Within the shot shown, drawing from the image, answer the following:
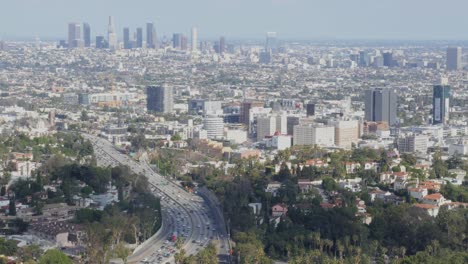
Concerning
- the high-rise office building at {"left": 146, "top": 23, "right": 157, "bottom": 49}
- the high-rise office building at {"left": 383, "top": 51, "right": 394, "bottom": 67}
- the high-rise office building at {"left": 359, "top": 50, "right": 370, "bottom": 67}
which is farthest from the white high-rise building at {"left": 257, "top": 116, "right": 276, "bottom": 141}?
the high-rise office building at {"left": 146, "top": 23, "right": 157, "bottom": 49}

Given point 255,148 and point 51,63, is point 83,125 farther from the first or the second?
point 51,63

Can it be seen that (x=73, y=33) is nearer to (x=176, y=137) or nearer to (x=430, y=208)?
(x=176, y=137)

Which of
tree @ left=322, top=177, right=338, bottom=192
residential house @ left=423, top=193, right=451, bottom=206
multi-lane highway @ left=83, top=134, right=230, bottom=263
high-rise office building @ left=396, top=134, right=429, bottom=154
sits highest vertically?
high-rise office building @ left=396, top=134, right=429, bottom=154

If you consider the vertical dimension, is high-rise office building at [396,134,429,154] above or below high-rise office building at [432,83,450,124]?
below

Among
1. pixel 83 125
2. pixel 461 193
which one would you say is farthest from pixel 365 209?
pixel 83 125

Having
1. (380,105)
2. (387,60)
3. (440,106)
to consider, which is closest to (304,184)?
(380,105)

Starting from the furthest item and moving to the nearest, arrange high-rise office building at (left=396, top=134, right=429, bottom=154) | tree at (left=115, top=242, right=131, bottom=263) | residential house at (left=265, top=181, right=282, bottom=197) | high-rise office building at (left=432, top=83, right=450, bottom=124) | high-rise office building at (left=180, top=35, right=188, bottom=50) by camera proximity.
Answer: high-rise office building at (left=180, top=35, right=188, bottom=50) < high-rise office building at (left=432, top=83, right=450, bottom=124) < high-rise office building at (left=396, top=134, right=429, bottom=154) < residential house at (left=265, top=181, right=282, bottom=197) < tree at (left=115, top=242, right=131, bottom=263)

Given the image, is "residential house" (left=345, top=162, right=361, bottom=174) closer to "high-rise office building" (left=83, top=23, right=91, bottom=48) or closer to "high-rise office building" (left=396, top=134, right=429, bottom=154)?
"high-rise office building" (left=396, top=134, right=429, bottom=154)
